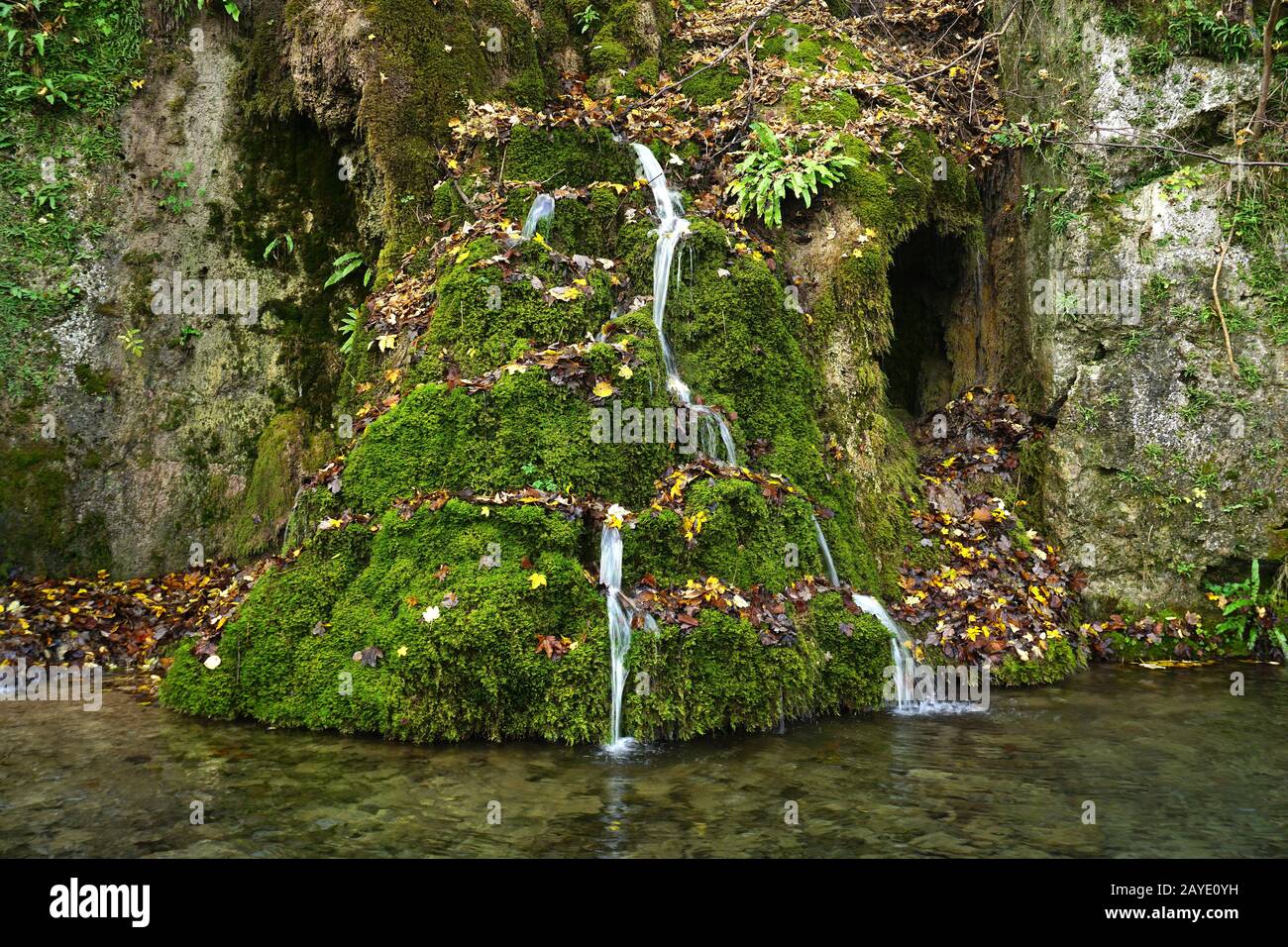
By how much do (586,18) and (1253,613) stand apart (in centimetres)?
1014

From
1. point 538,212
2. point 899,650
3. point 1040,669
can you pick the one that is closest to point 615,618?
point 899,650

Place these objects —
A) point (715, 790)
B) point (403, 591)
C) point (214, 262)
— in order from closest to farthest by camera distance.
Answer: point (715, 790)
point (403, 591)
point (214, 262)

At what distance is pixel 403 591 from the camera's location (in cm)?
657

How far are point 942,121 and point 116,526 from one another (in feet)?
34.8

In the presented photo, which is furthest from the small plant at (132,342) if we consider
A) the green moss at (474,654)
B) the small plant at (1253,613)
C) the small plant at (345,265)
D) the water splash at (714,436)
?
the small plant at (1253,613)

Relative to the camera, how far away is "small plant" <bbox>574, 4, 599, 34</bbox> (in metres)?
A: 11.1

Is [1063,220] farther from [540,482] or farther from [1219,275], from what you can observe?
[540,482]

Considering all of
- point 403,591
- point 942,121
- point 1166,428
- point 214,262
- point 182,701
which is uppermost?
point 942,121

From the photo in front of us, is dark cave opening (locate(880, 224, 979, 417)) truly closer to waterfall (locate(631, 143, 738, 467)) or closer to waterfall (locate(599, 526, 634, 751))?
waterfall (locate(631, 143, 738, 467))

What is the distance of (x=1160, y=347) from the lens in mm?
Answer: 9367

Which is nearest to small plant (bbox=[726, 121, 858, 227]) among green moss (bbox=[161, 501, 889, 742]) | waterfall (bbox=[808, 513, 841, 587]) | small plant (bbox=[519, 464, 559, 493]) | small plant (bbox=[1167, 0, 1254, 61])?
waterfall (bbox=[808, 513, 841, 587])

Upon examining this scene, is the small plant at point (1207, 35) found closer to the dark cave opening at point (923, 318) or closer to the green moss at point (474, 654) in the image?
the dark cave opening at point (923, 318)
